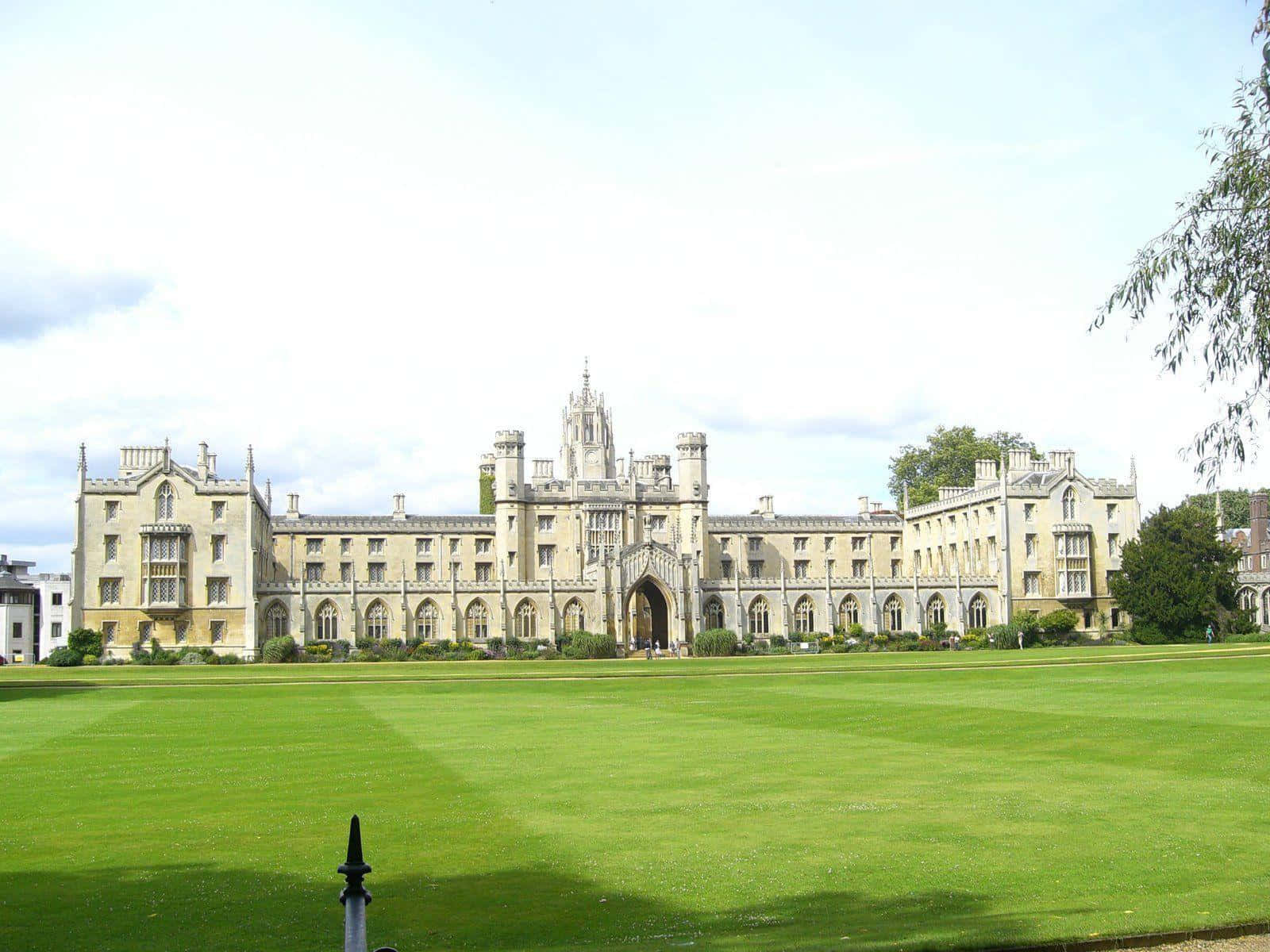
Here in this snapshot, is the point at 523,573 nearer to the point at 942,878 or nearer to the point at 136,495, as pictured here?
the point at 136,495

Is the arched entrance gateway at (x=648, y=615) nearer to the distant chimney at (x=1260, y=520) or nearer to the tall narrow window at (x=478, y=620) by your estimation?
the tall narrow window at (x=478, y=620)

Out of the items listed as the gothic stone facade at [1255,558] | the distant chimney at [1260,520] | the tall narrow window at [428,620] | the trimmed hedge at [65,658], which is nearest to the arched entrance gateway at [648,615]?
the tall narrow window at [428,620]

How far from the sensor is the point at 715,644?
74.4 m

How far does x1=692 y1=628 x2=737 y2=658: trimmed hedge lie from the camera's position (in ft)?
244

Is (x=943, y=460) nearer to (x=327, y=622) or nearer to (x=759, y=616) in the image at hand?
(x=759, y=616)

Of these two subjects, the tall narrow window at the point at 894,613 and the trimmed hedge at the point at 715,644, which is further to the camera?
the tall narrow window at the point at 894,613

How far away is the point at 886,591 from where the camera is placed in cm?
8469

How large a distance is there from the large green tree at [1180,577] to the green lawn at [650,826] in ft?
153

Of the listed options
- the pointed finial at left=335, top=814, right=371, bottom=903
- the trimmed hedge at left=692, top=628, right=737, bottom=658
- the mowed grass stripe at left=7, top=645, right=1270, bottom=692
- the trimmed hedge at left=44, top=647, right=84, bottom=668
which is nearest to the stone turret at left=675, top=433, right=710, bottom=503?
the trimmed hedge at left=692, top=628, right=737, bottom=658

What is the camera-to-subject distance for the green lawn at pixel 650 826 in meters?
10.8

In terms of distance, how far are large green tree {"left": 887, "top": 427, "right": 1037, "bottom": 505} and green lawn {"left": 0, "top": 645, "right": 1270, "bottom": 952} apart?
7547 centimetres

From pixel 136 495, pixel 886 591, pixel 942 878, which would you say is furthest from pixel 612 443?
pixel 942 878

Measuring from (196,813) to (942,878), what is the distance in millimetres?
8979

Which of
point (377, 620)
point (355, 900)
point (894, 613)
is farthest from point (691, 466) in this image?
point (355, 900)
